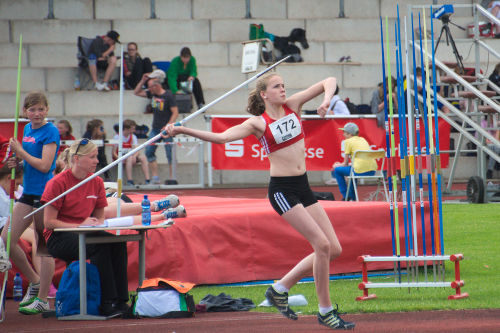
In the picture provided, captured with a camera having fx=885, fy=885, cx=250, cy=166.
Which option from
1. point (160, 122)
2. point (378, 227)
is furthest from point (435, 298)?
point (160, 122)

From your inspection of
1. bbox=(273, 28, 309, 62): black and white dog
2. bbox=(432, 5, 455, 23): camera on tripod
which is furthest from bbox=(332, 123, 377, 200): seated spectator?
bbox=(273, 28, 309, 62): black and white dog

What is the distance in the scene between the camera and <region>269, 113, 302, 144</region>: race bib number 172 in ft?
20.2

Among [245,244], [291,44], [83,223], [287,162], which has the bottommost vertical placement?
[245,244]

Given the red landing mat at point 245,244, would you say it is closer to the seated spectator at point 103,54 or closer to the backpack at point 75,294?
the backpack at point 75,294

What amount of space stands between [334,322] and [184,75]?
43.6 feet

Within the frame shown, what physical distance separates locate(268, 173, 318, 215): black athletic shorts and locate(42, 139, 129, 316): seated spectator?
56.1 inches

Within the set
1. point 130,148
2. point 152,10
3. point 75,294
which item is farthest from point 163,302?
point 152,10

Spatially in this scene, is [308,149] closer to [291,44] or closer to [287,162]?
[291,44]

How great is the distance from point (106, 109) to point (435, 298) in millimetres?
12941

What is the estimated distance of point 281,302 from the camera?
20.7ft

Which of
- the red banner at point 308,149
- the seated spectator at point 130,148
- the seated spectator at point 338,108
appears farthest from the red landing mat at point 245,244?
the seated spectator at point 338,108

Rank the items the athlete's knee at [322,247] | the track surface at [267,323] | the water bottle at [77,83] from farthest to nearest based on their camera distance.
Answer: the water bottle at [77,83], the athlete's knee at [322,247], the track surface at [267,323]

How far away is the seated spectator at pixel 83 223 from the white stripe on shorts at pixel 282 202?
1445mm

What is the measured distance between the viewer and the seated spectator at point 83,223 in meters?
6.70
